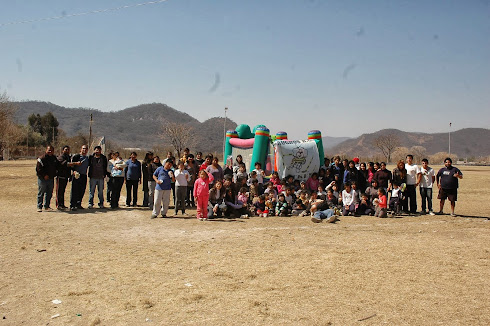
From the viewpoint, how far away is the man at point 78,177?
11.8 m

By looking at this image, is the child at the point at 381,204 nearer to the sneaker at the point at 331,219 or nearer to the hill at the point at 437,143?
the sneaker at the point at 331,219

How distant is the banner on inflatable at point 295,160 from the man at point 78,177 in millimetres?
5838

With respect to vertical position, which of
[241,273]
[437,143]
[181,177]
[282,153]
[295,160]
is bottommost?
[241,273]

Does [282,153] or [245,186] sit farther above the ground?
[282,153]

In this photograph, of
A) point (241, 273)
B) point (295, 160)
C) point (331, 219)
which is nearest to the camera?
point (241, 273)

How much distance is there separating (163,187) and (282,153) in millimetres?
4450

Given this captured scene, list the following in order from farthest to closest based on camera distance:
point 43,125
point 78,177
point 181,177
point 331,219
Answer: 1. point 43,125
2. point 78,177
3. point 181,177
4. point 331,219

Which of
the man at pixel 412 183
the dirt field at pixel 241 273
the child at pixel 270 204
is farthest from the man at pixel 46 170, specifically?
the man at pixel 412 183

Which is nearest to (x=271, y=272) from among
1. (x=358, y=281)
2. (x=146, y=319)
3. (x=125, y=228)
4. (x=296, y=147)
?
(x=358, y=281)

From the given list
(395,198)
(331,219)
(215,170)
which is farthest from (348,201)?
(215,170)

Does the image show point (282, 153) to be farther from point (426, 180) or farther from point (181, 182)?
point (426, 180)

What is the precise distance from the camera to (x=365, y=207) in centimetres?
1184

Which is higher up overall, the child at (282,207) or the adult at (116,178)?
the adult at (116,178)

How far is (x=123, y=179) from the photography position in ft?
41.0
